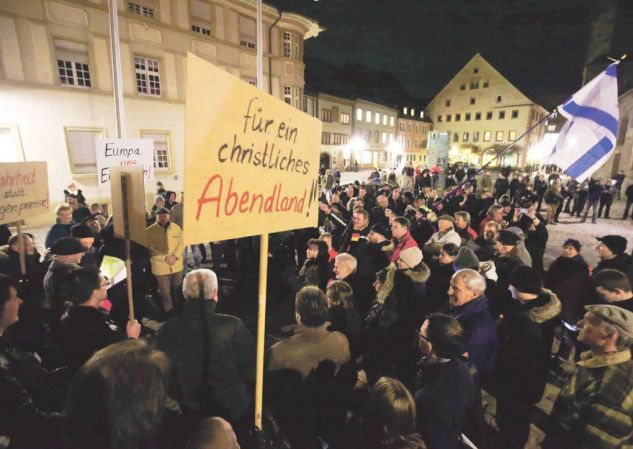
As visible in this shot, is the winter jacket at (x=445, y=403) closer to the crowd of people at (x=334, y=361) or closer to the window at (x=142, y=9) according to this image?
the crowd of people at (x=334, y=361)

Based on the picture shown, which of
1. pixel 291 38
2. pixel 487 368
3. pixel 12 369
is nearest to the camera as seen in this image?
pixel 12 369

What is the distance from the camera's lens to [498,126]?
4938 centimetres

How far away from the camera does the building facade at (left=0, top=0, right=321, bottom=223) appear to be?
483 inches

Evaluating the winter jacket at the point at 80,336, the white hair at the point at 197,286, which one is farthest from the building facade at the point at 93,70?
the white hair at the point at 197,286

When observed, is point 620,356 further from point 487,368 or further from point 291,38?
point 291,38

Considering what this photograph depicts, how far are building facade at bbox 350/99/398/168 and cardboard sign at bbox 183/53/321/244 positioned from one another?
126 feet

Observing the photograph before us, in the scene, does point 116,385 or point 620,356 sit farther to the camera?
point 620,356

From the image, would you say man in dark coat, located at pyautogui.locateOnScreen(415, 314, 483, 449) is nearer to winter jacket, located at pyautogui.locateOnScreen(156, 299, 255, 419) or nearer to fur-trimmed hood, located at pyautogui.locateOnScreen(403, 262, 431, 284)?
winter jacket, located at pyautogui.locateOnScreen(156, 299, 255, 419)

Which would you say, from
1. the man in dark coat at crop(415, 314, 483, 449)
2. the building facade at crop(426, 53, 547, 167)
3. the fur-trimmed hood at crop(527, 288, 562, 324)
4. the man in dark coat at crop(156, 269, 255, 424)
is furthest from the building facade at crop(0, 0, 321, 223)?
the building facade at crop(426, 53, 547, 167)

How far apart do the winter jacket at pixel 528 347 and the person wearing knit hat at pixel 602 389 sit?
0.60 m

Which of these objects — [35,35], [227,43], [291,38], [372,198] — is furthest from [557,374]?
[291,38]

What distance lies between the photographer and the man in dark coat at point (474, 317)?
298 centimetres

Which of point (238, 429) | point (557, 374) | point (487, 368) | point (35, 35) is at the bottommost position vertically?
point (557, 374)

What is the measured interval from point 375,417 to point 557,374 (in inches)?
161
